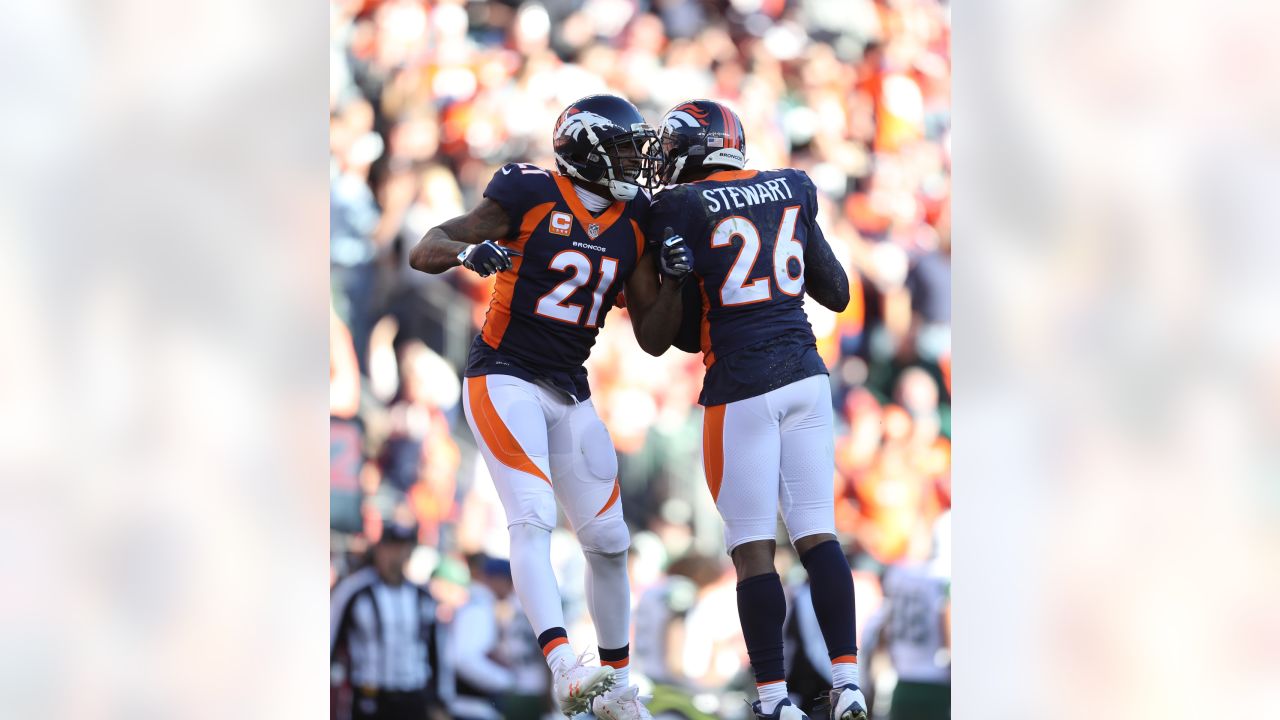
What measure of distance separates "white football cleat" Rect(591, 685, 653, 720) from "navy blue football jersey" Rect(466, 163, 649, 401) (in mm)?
927

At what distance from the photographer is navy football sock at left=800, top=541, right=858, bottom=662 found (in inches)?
163

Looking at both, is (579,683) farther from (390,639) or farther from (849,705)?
(390,639)

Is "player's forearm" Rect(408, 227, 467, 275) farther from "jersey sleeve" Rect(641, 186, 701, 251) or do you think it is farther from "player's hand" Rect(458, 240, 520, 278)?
"jersey sleeve" Rect(641, 186, 701, 251)

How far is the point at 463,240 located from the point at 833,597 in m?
1.52

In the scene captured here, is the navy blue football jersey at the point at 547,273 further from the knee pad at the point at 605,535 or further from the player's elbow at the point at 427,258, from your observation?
the knee pad at the point at 605,535

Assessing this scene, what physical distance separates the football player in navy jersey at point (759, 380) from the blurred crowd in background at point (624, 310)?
70cm

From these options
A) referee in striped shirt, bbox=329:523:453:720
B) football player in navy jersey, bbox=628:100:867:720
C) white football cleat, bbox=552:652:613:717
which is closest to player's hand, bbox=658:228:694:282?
football player in navy jersey, bbox=628:100:867:720

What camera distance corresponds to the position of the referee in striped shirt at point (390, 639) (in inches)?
191

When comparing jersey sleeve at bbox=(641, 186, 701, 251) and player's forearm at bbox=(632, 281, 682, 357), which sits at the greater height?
jersey sleeve at bbox=(641, 186, 701, 251)

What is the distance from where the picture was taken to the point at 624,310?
506cm

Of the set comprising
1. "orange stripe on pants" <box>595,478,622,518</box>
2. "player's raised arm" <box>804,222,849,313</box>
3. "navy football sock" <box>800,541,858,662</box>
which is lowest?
"navy football sock" <box>800,541,858,662</box>

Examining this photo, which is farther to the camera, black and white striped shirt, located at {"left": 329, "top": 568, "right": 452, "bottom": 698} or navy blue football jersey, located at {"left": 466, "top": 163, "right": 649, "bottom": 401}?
black and white striped shirt, located at {"left": 329, "top": 568, "right": 452, "bottom": 698}

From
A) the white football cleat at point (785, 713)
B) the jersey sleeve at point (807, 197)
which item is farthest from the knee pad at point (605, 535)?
the jersey sleeve at point (807, 197)
